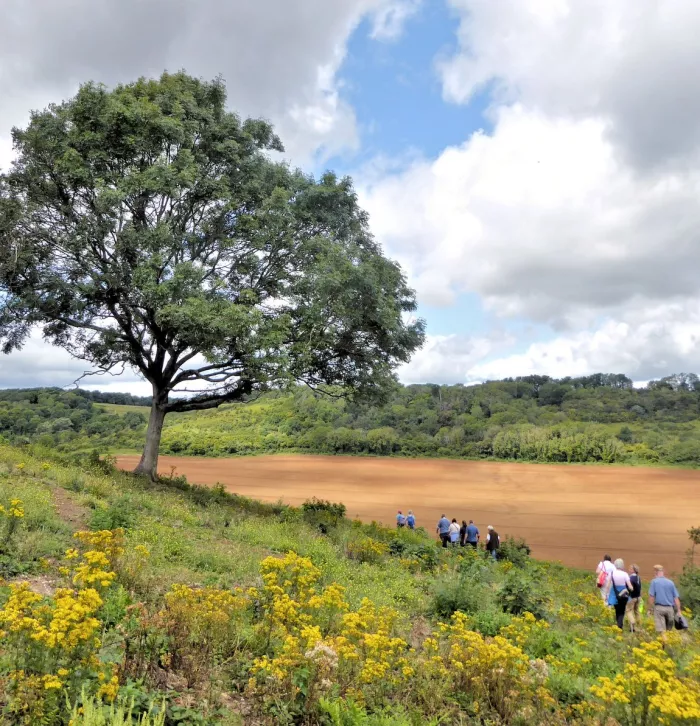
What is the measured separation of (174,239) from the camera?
44.4 ft

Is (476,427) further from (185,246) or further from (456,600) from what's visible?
(456,600)

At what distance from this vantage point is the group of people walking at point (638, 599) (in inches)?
360

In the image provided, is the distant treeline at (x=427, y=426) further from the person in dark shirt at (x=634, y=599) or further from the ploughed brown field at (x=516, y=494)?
the person in dark shirt at (x=634, y=599)

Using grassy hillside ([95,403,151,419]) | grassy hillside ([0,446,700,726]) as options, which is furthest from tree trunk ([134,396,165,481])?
grassy hillside ([95,403,151,419])

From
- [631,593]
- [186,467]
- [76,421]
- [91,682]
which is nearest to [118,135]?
[91,682]

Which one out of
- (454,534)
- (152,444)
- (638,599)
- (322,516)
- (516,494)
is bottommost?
(516,494)

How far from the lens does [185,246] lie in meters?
14.3

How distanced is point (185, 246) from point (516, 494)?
1718 inches

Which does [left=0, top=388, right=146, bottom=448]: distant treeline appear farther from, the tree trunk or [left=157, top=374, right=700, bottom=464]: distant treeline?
the tree trunk

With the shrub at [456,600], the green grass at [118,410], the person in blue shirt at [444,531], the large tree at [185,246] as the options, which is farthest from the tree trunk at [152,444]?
the green grass at [118,410]

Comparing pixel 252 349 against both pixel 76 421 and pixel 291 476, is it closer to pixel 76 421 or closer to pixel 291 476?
pixel 291 476

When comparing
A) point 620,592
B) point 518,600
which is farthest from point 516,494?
point 518,600

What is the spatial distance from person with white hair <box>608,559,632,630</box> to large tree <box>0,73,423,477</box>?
26.4 feet

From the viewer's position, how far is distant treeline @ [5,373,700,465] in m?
65.9
